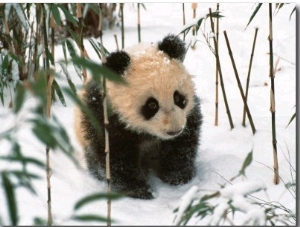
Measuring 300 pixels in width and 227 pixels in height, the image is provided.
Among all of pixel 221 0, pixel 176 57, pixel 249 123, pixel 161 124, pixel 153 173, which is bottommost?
pixel 153 173

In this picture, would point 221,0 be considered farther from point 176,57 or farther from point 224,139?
point 224,139

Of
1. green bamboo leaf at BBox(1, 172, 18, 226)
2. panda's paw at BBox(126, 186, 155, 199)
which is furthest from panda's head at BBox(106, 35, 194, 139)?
green bamboo leaf at BBox(1, 172, 18, 226)

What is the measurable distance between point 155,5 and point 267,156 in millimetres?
882

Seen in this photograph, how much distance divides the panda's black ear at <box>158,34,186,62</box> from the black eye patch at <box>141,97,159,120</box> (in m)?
0.18

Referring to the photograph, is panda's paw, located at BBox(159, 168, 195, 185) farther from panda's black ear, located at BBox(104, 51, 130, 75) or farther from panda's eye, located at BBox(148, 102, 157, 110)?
panda's black ear, located at BBox(104, 51, 130, 75)

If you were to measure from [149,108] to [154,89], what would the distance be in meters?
0.07

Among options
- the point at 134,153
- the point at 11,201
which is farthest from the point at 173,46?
the point at 11,201

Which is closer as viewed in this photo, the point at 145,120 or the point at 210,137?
the point at 145,120

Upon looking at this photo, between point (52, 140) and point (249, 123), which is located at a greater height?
point (52, 140)

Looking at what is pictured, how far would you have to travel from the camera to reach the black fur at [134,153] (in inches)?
74.0

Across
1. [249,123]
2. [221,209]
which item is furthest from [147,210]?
[221,209]

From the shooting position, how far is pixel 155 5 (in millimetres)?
2520

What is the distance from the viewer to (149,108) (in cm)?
179

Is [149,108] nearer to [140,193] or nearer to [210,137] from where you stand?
[140,193]
